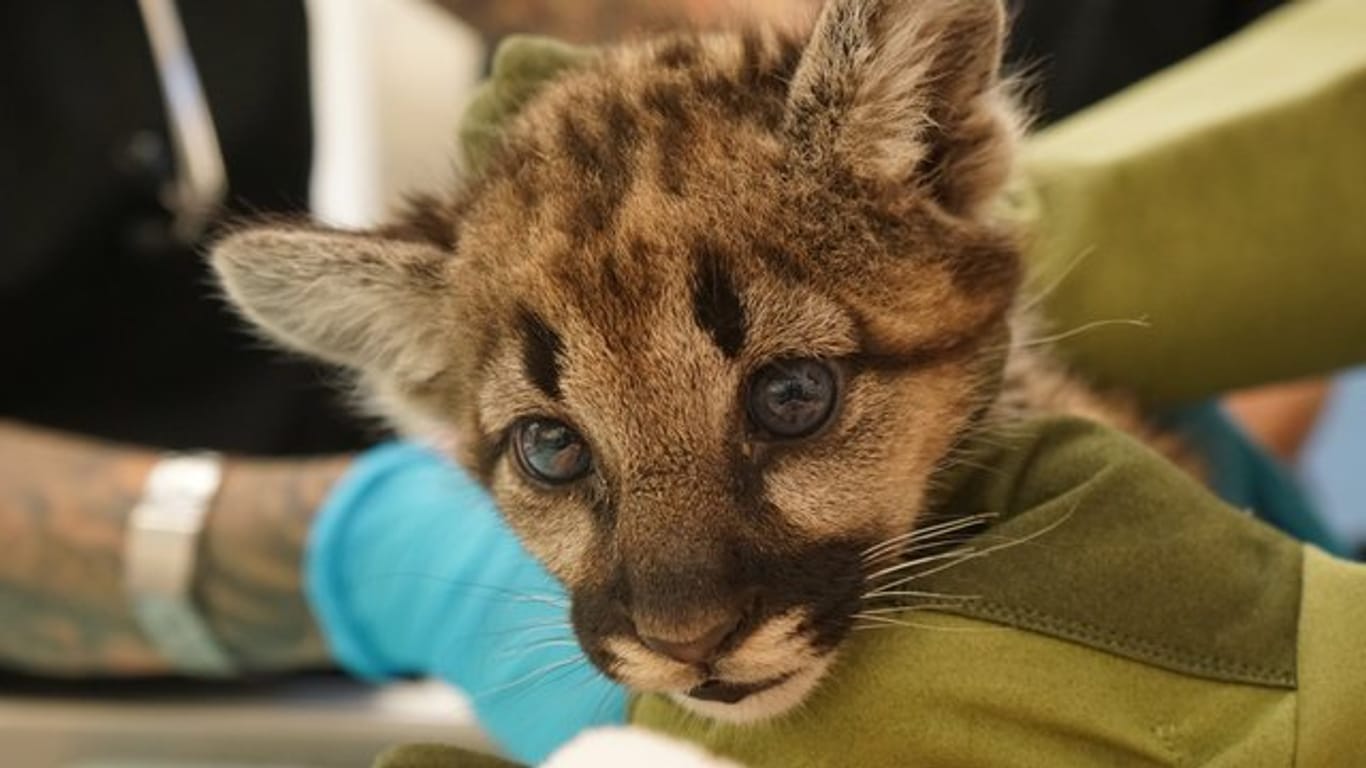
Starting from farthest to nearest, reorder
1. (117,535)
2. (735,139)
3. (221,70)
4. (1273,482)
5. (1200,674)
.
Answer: (221,70)
(117,535)
(1273,482)
(735,139)
(1200,674)

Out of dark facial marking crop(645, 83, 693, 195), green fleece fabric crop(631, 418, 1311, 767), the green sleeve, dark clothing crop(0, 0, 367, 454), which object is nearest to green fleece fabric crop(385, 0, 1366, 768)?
green fleece fabric crop(631, 418, 1311, 767)

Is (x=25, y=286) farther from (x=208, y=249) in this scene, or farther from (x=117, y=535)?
(x=208, y=249)

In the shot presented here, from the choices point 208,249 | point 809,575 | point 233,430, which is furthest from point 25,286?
point 809,575

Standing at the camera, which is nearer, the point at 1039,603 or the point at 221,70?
the point at 1039,603

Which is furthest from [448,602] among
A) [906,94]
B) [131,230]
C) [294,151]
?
[294,151]

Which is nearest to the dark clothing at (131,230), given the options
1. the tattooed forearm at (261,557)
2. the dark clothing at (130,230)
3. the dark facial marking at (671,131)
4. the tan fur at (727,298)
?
the dark clothing at (130,230)

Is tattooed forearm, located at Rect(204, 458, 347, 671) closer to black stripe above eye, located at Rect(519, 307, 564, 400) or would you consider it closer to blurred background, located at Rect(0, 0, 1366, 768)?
blurred background, located at Rect(0, 0, 1366, 768)

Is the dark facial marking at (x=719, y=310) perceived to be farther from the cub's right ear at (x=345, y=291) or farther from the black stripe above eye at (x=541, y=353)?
the cub's right ear at (x=345, y=291)
